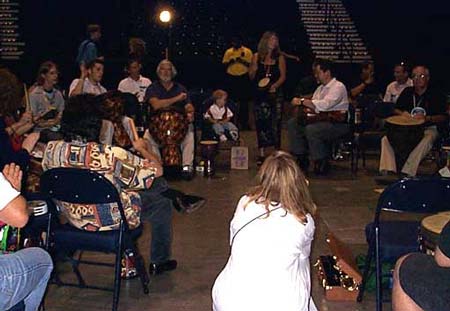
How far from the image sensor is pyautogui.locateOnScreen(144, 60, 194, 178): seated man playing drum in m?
8.18

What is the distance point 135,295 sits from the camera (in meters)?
4.80

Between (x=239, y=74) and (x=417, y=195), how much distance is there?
8.16m

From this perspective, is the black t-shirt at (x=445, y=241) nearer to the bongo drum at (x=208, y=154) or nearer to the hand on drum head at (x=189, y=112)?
the hand on drum head at (x=189, y=112)

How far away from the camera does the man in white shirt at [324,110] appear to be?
8.60 m

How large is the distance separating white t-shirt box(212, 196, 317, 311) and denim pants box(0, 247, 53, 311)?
2.58 feet

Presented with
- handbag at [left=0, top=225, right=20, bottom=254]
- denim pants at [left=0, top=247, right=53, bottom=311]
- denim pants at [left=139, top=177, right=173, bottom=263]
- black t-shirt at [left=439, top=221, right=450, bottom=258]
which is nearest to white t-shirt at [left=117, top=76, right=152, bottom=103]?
denim pants at [left=139, top=177, right=173, bottom=263]

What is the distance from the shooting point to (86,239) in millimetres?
4441

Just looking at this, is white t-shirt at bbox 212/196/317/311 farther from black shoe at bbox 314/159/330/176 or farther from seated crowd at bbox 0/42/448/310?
black shoe at bbox 314/159/330/176

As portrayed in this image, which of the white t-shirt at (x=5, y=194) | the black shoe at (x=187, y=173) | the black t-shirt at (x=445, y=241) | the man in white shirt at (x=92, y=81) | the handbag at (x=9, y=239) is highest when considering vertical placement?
the man in white shirt at (x=92, y=81)

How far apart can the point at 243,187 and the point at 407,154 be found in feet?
5.37

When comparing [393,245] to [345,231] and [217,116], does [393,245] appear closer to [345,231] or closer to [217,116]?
[345,231]

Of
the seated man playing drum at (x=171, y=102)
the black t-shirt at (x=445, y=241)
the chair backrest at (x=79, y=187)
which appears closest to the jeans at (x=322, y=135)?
the seated man playing drum at (x=171, y=102)

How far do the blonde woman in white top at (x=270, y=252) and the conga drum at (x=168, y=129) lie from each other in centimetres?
465

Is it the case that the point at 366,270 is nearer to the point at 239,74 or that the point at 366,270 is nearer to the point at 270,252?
the point at 270,252
